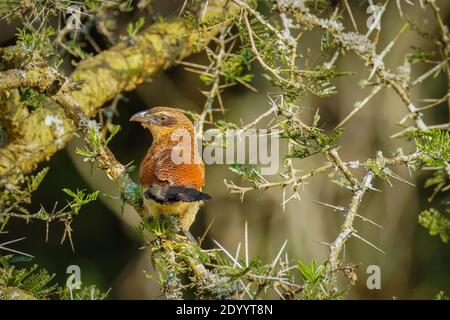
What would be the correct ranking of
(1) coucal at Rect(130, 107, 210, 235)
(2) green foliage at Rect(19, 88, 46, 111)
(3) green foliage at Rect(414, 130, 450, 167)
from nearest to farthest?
(3) green foliage at Rect(414, 130, 450, 167)
(1) coucal at Rect(130, 107, 210, 235)
(2) green foliage at Rect(19, 88, 46, 111)

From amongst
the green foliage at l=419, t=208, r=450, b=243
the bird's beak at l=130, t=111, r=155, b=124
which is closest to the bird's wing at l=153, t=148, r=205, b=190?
the bird's beak at l=130, t=111, r=155, b=124

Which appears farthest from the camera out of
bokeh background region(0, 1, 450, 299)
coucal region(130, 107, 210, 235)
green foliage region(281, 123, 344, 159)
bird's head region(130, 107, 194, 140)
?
bokeh background region(0, 1, 450, 299)

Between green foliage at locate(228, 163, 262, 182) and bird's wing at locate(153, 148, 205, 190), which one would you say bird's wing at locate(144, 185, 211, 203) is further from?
green foliage at locate(228, 163, 262, 182)

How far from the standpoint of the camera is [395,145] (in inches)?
298

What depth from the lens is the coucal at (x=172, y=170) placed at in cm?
374

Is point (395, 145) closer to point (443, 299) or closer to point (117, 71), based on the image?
point (117, 71)

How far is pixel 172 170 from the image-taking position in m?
4.11

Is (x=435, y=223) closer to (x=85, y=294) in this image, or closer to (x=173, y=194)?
(x=173, y=194)

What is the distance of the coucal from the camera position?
3736 mm

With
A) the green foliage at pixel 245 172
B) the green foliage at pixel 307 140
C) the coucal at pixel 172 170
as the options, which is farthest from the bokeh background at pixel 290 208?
the green foliage at pixel 307 140

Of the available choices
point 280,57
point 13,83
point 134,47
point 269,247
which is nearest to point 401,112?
point 269,247

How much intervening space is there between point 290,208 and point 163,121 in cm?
307
